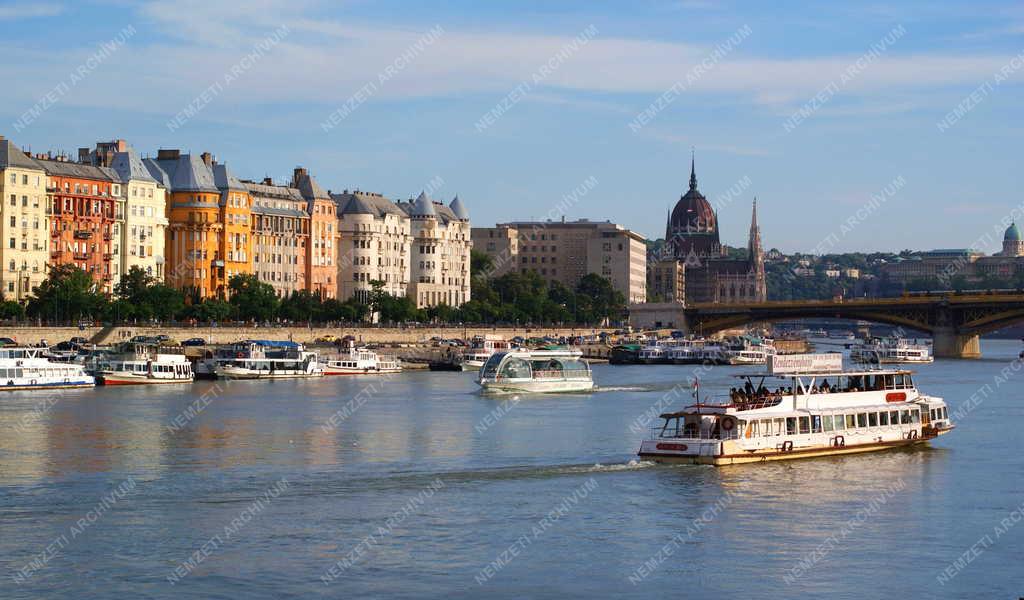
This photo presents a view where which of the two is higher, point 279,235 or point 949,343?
point 279,235

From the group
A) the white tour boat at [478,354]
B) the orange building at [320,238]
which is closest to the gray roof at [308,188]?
the orange building at [320,238]

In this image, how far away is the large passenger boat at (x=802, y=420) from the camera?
51250 mm

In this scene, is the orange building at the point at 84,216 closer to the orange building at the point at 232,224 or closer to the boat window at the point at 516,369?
the orange building at the point at 232,224

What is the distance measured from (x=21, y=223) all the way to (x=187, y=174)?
2258 cm

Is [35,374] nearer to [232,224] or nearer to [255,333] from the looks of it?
[255,333]

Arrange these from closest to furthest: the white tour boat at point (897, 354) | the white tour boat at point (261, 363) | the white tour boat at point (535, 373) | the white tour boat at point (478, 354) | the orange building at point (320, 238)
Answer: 1. the white tour boat at point (535, 373)
2. the white tour boat at point (261, 363)
3. the white tour boat at point (478, 354)
4. the white tour boat at point (897, 354)
5. the orange building at point (320, 238)

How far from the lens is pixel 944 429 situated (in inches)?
2333

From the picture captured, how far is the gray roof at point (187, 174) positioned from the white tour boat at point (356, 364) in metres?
32.8

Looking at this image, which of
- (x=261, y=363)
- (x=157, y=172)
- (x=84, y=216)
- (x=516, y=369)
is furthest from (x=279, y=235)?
(x=516, y=369)

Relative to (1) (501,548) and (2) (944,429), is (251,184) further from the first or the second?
(1) (501,548)

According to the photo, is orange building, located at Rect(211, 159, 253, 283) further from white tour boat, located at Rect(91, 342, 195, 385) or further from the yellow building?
white tour boat, located at Rect(91, 342, 195, 385)

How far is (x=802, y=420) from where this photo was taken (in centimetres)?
5394

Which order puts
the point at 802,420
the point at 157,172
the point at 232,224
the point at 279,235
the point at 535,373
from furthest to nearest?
the point at 279,235 → the point at 232,224 → the point at 157,172 → the point at 535,373 → the point at 802,420

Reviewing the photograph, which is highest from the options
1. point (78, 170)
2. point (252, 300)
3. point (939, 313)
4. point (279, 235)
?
point (78, 170)
